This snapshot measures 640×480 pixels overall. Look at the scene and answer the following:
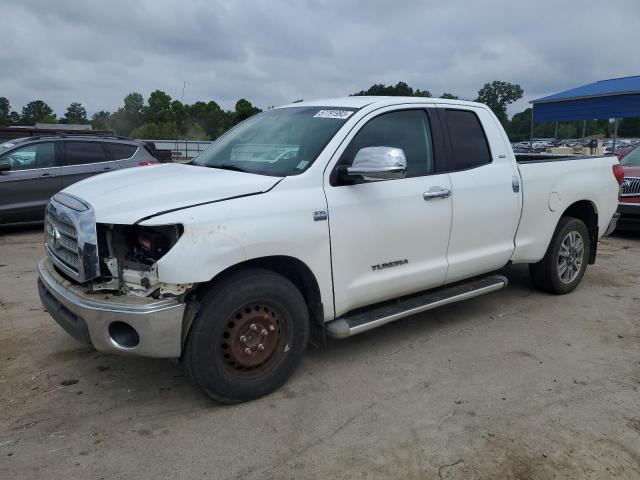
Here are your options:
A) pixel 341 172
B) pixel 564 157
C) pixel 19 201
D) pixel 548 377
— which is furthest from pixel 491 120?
pixel 19 201

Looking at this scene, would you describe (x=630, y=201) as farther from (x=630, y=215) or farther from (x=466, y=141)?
(x=466, y=141)

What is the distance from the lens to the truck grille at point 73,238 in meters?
3.01

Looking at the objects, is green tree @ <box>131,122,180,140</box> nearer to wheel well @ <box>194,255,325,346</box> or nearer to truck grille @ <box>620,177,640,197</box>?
truck grille @ <box>620,177,640,197</box>

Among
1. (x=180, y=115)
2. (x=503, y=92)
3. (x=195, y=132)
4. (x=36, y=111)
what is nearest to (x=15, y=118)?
(x=36, y=111)

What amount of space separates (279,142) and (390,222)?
1.00 meters

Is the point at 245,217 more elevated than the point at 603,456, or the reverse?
the point at 245,217

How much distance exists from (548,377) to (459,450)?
122 cm

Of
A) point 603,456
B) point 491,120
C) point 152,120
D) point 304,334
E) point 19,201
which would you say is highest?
point 152,120

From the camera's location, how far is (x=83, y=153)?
9.39 m

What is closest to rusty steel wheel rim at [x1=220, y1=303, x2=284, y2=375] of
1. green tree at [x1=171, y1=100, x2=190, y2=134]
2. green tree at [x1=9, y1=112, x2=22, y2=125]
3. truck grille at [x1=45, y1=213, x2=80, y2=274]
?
truck grille at [x1=45, y1=213, x2=80, y2=274]

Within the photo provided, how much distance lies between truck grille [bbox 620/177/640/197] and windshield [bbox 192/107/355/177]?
646 centimetres

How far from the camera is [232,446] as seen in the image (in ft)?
9.71

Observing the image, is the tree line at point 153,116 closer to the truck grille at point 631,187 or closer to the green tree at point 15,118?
the green tree at point 15,118

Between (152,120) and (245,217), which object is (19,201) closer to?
(245,217)
